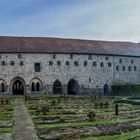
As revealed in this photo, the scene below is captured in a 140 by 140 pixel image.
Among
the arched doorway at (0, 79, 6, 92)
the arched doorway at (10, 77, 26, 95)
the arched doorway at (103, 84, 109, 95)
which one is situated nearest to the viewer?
the arched doorway at (0, 79, 6, 92)

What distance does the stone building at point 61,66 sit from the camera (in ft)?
186

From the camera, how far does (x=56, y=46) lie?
60531 millimetres

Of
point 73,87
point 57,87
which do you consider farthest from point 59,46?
point 73,87

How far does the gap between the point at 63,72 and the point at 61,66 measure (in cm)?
A: 106

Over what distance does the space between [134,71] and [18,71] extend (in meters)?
22.4

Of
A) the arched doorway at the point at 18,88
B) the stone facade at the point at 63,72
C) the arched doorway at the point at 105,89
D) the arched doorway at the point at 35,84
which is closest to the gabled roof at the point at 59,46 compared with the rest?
the stone facade at the point at 63,72

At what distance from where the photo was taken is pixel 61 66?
59.1 metres

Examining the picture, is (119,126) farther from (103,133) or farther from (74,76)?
(74,76)

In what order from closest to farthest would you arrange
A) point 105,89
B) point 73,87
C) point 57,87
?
Result: point 57,87, point 73,87, point 105,89

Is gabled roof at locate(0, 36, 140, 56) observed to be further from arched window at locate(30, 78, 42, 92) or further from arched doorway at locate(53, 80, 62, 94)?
arched doorway at locate(53, 80, 62, 94)

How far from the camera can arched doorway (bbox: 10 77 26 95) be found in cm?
5699

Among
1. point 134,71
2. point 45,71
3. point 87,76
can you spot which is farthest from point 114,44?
point 45,71

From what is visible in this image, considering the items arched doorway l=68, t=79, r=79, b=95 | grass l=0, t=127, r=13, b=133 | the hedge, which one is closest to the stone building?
arched doorway l=68, t=79, r=79, b=95

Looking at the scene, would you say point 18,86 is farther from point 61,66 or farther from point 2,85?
point 61,66
